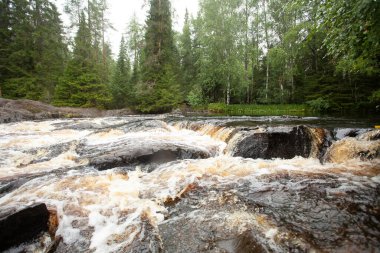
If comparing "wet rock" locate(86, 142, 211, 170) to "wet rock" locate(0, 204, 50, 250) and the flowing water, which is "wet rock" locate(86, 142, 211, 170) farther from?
"wet rock" locate(0, 204, 50, 250)

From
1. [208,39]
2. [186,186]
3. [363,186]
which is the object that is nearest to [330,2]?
[363,186]

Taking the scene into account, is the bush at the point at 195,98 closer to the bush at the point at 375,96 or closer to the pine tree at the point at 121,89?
the pine tree at the point at 121,89

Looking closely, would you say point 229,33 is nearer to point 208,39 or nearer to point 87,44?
point 208,39

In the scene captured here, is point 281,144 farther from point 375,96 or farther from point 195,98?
point 195,98

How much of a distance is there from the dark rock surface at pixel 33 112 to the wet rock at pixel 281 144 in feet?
→ 50.8

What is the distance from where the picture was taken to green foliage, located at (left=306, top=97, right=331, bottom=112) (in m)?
19.2

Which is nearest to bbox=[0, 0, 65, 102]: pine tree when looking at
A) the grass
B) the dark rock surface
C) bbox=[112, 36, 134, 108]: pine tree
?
the dark rock surface

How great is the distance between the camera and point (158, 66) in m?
22.9

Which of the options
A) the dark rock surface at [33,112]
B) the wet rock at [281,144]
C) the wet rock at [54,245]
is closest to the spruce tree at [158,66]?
the dark rock surface at [33,112]

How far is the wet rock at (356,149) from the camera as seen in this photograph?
228 inches

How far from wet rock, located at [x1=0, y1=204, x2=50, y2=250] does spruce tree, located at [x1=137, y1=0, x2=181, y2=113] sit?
19178mm

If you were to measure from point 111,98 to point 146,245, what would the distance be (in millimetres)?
22331

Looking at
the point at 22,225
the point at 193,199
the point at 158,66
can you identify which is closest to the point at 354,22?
the point at 193,199

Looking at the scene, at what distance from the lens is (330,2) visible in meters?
4.72
